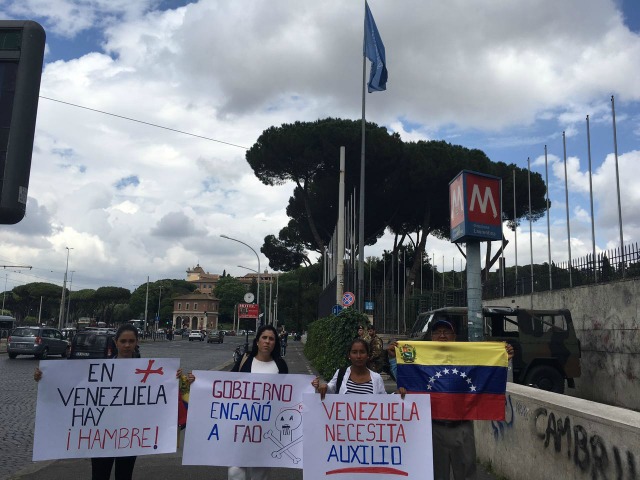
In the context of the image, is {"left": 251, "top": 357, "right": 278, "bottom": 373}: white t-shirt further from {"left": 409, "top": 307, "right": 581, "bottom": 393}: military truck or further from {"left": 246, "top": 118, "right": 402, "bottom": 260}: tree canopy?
{"left": 246, "top": 118, "right": 402, "bottom": 260}: tree canopy

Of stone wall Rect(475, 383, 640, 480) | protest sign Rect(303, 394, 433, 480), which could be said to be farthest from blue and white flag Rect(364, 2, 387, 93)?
protest sign Rect(303, 394, 433, 480)

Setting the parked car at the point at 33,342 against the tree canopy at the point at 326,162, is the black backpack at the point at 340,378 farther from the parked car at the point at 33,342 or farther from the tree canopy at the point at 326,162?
the tree canopy at the point at 326,162

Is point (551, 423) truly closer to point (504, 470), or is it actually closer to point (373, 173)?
point (504, 470)

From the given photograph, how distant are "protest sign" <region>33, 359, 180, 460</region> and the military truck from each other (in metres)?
8.13

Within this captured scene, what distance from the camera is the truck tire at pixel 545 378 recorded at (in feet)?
40.5

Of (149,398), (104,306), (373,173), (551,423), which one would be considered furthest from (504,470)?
(104,306)

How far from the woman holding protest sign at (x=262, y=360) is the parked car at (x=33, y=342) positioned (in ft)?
75.4

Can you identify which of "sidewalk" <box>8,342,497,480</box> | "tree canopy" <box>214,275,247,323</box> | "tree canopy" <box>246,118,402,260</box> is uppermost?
"tree canopy" <box>246,118,402,260</box>

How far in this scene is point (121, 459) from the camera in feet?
15.6

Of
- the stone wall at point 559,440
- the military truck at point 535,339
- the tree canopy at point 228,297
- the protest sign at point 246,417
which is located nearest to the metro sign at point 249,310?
the military truck at point 535,339

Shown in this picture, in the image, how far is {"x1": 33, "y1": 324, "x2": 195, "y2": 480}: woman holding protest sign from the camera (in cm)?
469

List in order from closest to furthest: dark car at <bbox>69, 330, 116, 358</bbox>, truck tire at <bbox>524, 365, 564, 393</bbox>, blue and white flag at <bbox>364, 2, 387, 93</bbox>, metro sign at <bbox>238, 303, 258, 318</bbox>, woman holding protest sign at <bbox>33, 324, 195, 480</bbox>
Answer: woman holding protest sign at <bbox>33, 324, 195, 480</bbox> < truck tire at <bbox>524, 365, 564, 393</bbox> < dark car at <bbox>69, 330, 116, 358</bbox> < blue and white flag at <bbox>364, 2, 387, 93</bbox> < metro sign at <bbox>238, 303, 258, 318</bbox>

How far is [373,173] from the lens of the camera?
39.0m

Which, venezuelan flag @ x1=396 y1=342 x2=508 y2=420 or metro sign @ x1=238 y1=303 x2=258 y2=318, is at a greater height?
metro sign @ x1=238 y1=303 x2=258 y2=318
